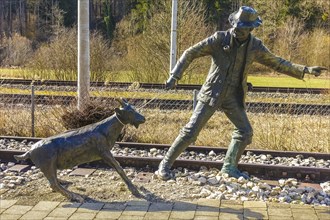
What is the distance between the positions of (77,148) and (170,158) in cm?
144

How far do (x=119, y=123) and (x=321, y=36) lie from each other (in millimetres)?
32031

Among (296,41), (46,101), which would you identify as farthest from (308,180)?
(296,41)

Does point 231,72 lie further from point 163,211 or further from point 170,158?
point 163,211

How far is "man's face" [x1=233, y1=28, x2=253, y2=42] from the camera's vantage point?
18.5 feet

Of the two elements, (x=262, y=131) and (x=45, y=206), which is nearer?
(x=45, y=206)

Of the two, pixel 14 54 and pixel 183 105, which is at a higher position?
pixel 183 105

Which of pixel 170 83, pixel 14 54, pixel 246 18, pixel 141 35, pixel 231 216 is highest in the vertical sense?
pixel 246 18

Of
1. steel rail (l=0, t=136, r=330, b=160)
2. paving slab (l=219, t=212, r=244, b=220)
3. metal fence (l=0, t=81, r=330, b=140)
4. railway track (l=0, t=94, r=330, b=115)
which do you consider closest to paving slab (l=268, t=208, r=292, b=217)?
paving slab (l=219, t=212, r=244, b=220)

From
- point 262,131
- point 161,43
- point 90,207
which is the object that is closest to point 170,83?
point 90,207

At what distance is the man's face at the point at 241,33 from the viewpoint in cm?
565

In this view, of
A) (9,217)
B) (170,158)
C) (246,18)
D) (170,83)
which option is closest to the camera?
(9,217)

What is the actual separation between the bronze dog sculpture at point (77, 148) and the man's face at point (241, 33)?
1540 millimetres

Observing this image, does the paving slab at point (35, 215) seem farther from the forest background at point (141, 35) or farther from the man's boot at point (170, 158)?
the forest background at point (141, 35)

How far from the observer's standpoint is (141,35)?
23.7 m
